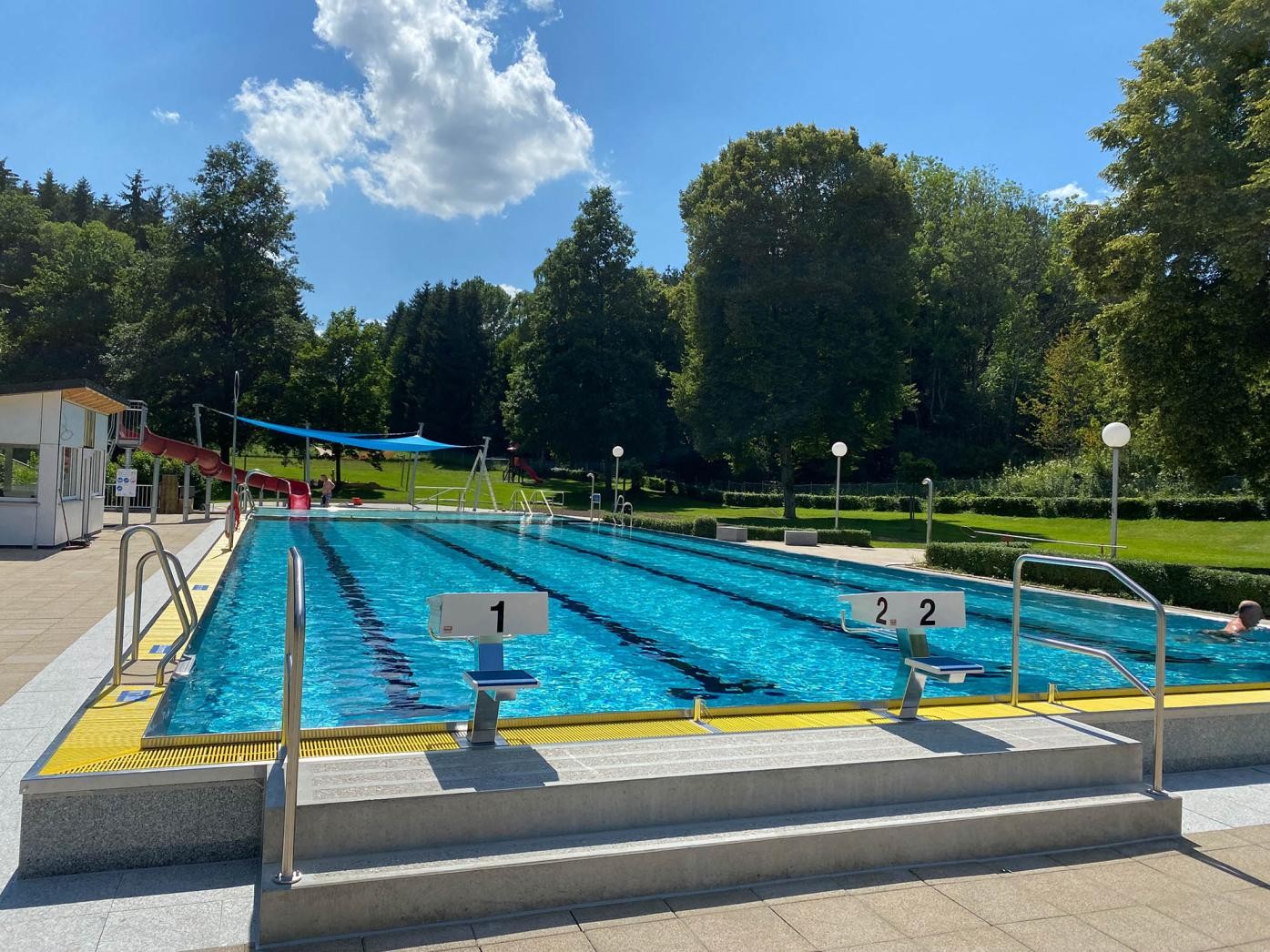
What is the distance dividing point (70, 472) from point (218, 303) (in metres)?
25.3

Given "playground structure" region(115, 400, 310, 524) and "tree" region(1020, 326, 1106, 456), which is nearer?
"playground structure" region(115, 400, 310, 524)

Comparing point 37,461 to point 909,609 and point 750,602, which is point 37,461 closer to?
point 750,602

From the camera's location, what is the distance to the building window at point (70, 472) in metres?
14.8

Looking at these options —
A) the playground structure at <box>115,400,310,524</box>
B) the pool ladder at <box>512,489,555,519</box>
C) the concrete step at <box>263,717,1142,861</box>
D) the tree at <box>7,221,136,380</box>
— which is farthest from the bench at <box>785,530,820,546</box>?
the tree at <box>7,221,136,380</box>

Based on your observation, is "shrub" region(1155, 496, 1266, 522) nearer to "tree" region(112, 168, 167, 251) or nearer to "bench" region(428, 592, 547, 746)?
"bench" region(428, 592, 547, 746)

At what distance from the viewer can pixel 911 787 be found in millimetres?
3852

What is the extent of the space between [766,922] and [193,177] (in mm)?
43365

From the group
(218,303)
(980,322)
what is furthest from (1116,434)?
(218,303)

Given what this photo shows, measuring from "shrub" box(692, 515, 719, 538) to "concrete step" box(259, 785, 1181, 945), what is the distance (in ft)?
58.7

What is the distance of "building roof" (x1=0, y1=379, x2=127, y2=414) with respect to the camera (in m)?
13.5

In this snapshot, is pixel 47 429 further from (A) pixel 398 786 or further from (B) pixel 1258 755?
(B) pixel 1258 755

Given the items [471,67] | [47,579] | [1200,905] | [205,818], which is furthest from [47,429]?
[1200,905]

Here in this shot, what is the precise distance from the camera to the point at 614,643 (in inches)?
348

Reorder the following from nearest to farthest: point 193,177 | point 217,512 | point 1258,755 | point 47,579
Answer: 1. point 1258,755
2. point 47,579
3. point 217,512
4. point 193,177
